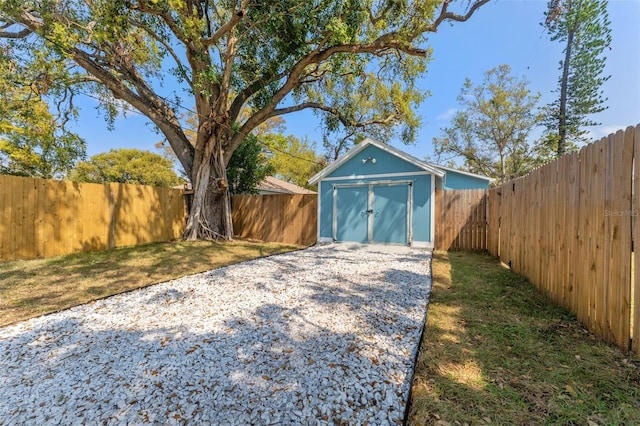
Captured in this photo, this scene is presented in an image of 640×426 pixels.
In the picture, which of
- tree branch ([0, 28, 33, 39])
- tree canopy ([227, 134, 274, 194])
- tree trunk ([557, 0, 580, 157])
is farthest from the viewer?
tree trunk ([557, 0, 580, 157])

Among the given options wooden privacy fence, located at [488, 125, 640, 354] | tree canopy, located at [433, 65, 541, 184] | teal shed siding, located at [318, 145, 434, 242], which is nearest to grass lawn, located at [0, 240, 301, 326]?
teal shed siding, located at [318, 145, 434, 242]

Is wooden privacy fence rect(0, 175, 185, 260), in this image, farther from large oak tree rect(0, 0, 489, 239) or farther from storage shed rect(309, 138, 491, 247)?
storage shed rect(309, 138, 491, 247)

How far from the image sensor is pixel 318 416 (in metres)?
1.60

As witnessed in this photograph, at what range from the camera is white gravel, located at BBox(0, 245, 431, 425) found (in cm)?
165

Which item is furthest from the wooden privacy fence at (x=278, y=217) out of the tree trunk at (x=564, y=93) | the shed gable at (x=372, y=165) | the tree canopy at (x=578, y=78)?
the tree trunk at (x=564, y=93)

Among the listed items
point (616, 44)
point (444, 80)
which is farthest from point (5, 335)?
point (616, 44)

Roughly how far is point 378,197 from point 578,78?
15275 millimetres

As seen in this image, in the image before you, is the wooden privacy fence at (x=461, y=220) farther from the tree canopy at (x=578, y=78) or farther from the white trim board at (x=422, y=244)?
the tree canopy at (x=578, y=78)

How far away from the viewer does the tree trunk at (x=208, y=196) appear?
9.22m

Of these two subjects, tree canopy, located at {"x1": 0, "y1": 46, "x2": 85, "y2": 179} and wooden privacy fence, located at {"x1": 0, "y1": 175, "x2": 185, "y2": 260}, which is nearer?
wooden privacy fence, located at {"x1": 0, "y1": 175, "x2": 185, "y2": 260}

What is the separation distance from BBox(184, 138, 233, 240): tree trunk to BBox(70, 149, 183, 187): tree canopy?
1638 cm

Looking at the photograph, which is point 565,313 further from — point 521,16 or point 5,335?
point 521,16

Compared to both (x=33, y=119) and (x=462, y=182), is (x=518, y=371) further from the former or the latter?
(x=33, y=119)

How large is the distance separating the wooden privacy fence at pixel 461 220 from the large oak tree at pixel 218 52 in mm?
4332
